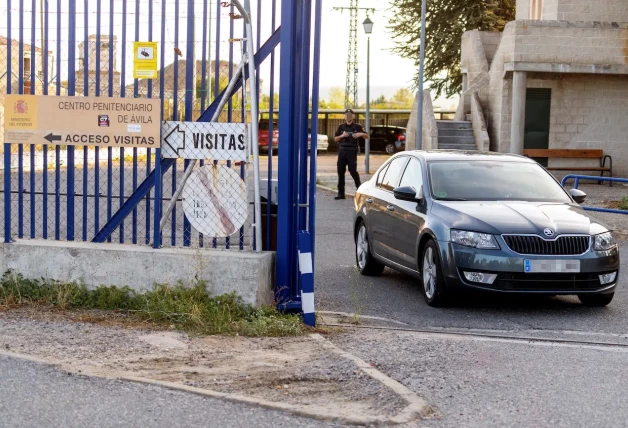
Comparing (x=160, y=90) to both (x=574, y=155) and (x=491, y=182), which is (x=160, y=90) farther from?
(x=574, y=155)

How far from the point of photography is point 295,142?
959cm

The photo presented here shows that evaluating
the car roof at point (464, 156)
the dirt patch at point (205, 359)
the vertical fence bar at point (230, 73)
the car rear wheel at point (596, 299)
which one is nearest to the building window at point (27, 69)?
the vertical fence bar at point (230, 73)

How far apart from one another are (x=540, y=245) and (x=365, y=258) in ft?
10.1

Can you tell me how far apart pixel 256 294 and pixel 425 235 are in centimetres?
252

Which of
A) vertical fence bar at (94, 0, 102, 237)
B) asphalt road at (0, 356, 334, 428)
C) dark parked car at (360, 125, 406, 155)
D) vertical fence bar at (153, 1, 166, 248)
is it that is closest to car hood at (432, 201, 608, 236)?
vertical fence bar at (153, 1, 166, 248)

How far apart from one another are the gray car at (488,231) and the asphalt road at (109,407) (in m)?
4.45

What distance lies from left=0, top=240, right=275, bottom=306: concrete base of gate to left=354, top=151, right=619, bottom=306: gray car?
2038 millimetres

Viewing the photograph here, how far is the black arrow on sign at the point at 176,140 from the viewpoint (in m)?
9.71

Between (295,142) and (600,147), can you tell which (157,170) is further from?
(600,147)

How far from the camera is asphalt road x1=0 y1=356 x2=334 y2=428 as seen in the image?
6.22m

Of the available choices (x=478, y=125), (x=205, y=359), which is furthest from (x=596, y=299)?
(x=478, y=125)

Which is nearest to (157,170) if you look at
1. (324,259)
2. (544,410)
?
(544,410)

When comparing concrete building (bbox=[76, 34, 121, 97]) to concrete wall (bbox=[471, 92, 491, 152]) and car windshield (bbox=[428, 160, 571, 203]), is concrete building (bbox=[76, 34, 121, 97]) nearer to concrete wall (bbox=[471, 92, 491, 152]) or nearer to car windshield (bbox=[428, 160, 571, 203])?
car windshield (bbox=[428, 160, 571, 203])

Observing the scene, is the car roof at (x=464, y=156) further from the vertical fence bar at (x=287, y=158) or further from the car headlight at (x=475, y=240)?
the vertical fence bar at (x=287, y=158)
